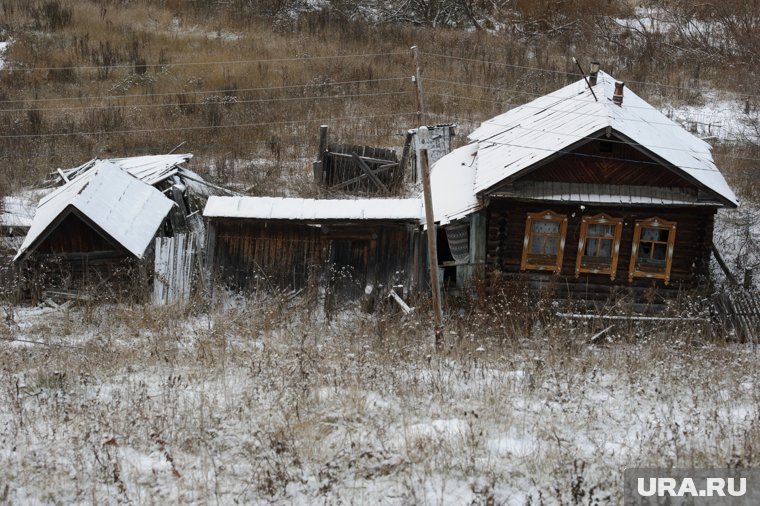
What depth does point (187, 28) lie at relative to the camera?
101 feet

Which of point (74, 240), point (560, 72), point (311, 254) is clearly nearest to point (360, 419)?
point (311, 254)

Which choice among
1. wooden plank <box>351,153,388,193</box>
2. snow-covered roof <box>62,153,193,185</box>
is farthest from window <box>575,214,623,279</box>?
snow-covered roof <box>62,153,193,185</box>

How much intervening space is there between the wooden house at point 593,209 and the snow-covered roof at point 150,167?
677 centimetres

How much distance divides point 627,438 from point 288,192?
1442 centimetres

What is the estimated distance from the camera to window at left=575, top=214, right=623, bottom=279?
45.4ft

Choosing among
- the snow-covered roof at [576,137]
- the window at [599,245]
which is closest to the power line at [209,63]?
the snow-covered roof at [576,137]

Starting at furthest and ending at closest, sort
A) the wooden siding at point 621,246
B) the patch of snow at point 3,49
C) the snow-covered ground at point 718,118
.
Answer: the patch of snow at point 3,49 < the snow-covered ground at point 718,118 < the wooden siding at point 621,246

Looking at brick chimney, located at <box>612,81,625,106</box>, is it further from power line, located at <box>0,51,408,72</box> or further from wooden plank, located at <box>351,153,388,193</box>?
power line, located at <box>0,51,408,72</box>

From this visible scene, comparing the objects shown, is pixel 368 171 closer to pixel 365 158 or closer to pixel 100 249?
pixel 365 158

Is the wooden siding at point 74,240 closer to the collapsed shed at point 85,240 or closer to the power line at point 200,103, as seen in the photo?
the collapsed shed at point 85,240

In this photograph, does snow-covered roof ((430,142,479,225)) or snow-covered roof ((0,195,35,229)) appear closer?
snow-covered roof ((430,142,479,225))

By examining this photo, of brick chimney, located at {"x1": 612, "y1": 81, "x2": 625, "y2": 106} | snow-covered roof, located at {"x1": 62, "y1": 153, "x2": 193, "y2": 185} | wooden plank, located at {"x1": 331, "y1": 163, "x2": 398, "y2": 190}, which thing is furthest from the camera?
wooden plank, located at {"x1": 331, "y1": 163, "x2": 398, "y2": 190}

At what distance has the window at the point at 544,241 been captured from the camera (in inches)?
550

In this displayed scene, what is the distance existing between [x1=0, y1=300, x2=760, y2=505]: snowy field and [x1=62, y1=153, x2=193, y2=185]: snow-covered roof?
7756mm
